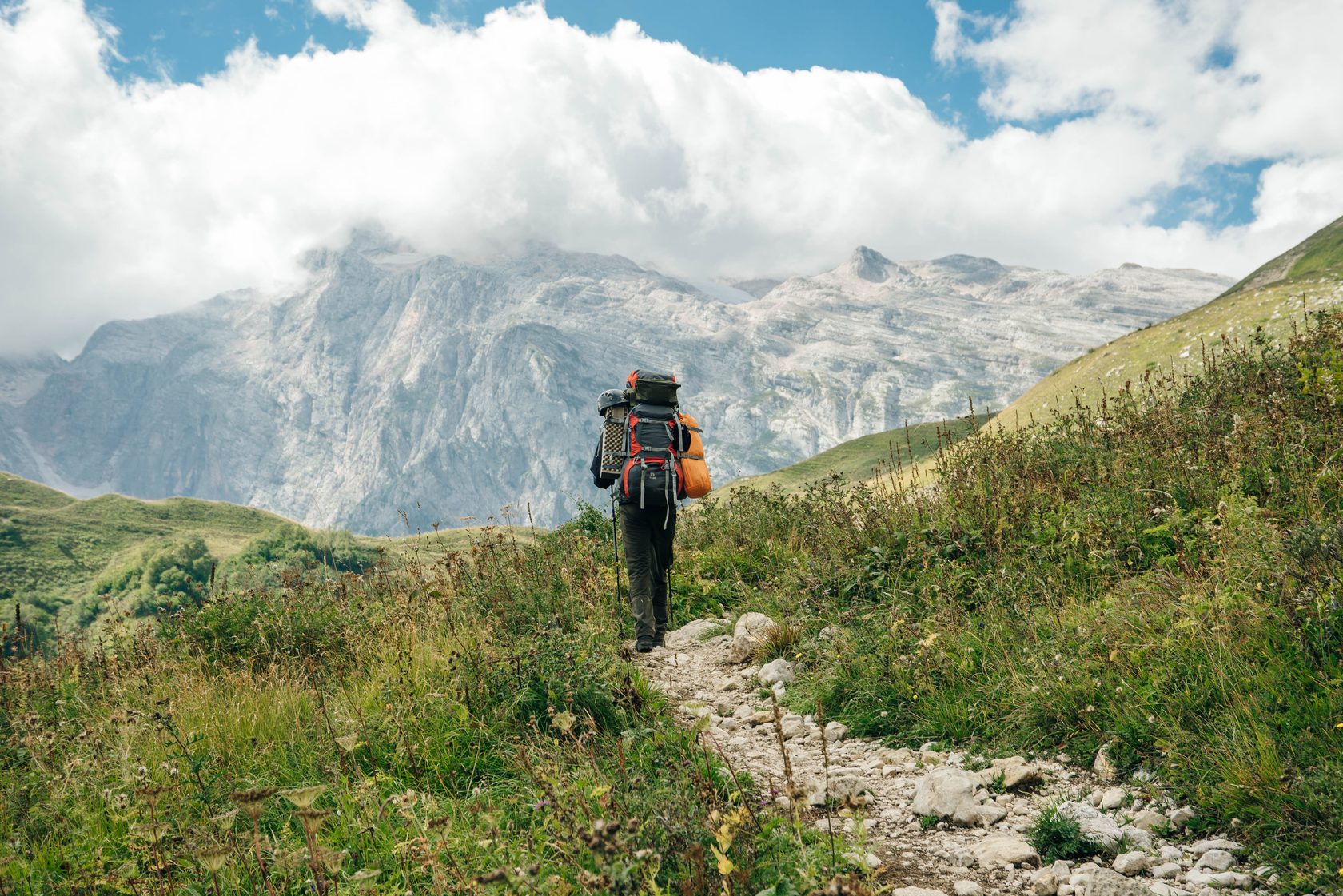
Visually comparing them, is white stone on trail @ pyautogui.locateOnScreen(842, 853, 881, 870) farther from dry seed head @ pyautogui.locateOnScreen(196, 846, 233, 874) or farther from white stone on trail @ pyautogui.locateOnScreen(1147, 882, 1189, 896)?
dry seed head @ pyautogui.locateOnScreen(196, 846, 233, 874)

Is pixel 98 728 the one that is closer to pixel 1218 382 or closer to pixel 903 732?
pixel 903 732

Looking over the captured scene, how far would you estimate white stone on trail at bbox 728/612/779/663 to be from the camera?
27.1 feet

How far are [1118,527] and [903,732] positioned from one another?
9.49 ft

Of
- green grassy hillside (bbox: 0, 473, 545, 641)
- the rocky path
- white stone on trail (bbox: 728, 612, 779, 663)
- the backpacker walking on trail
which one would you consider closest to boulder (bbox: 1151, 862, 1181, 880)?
the rocky path

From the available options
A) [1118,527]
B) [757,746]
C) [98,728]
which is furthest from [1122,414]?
[98,728]

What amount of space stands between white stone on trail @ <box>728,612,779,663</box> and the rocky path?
5.67ft

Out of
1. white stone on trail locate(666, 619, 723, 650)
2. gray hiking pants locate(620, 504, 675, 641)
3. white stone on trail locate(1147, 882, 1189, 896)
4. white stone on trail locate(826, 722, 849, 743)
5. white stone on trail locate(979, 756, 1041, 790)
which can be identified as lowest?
white stone on trail locate(1147, 882, 1189, 896)

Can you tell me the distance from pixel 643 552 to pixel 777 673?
2.67 m

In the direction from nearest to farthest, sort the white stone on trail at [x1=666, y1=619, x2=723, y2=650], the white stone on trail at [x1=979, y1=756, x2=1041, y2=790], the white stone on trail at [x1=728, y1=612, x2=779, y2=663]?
the white stone on trail at [x1=979, y1=756, x2=1041, y2=790] → the white stone on trail at [x1=728, y1=612, x2=779, y2=663] → the white stone on trail at [x1=666, y1=619, x2=723, y2=650]

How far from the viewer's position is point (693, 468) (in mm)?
9297

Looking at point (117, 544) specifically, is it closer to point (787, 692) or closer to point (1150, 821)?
point (787, 692)

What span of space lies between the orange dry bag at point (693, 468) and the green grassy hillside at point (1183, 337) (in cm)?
863

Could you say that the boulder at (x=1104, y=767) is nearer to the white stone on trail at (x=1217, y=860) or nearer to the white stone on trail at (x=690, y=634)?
the white stone on trail at (x=1217, y=860)

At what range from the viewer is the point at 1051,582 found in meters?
6.62
